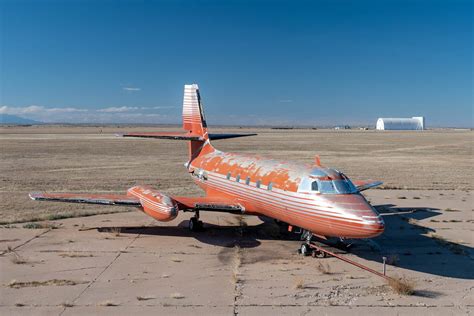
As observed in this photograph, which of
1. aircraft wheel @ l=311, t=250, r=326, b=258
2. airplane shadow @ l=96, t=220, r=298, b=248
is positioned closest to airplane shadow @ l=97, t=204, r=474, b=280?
airplane shadow @ l=96, t=220, r=298, b=248

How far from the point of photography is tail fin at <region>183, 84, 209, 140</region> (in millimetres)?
26686

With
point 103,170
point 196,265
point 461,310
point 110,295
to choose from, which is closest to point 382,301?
point 461,310

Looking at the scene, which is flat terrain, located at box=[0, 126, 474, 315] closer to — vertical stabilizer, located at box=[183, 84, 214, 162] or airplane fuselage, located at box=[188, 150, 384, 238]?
airplane fuselage, located at box=[188, 150, 384, 238]

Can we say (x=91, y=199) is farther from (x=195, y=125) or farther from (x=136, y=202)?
(x=195, y=125)

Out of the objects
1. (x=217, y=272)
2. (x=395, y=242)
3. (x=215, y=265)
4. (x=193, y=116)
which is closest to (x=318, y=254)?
(x=215, y=265)

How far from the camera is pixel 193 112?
2714 cm

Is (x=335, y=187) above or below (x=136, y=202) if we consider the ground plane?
above

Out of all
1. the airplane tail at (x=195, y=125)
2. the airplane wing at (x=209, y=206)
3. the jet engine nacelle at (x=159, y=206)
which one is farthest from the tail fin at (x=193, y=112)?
the jet engine nacelle at (x=159, y=206)

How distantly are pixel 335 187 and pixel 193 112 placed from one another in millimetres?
14418

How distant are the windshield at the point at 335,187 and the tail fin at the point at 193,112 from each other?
12583mm

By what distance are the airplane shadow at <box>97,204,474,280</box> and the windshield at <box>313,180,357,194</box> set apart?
109 inches

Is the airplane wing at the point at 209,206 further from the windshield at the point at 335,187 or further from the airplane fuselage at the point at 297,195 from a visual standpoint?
the windshield at the point at 335,187

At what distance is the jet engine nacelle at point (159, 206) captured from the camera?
54.4 ft

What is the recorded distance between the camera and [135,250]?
1620 centimetres
